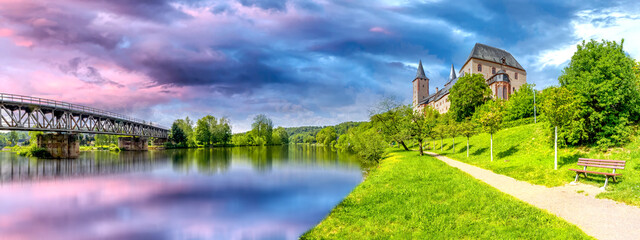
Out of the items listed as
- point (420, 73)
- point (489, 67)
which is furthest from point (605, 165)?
point (420, 73)

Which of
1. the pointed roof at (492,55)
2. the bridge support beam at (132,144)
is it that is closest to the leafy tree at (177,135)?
the bridge support beam at (132,144)

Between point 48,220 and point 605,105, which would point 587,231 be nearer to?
point 605,105

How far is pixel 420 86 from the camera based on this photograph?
99.9 metres

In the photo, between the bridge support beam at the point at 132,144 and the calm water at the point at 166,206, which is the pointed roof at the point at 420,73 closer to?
the calm water at the point at 166,206

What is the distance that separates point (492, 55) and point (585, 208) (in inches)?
3361

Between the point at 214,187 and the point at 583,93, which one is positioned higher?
the point at 583,93

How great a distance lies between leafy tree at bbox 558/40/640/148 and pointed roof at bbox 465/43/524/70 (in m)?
66.9

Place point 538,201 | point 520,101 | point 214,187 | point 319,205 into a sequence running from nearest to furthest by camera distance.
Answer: point 538,201 → point 319,205 → point 214,187 → point 520,101

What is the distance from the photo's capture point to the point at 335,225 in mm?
8477

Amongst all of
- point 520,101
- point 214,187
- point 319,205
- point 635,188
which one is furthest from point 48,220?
point 520,101

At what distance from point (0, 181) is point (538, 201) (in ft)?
118

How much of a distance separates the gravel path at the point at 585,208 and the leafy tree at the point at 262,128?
10014 cm

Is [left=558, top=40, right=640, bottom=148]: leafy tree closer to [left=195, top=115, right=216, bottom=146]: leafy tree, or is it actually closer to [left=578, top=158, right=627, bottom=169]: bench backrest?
[left=578, top=158, right=627, bottom=169]: bench backrest

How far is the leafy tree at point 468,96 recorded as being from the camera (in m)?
49.4
